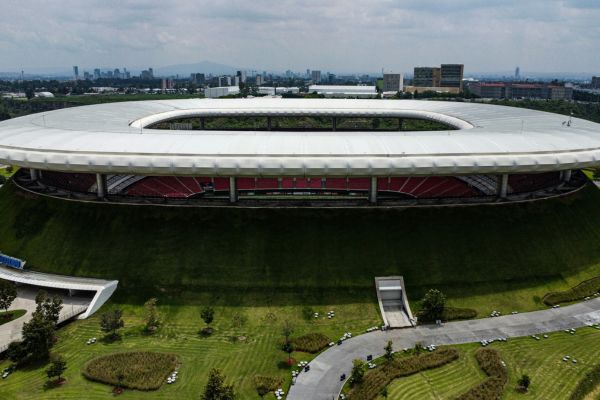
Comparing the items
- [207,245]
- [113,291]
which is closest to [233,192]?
[207,245]

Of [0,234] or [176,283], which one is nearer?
[176,283]

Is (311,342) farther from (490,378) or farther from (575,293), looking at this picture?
(575,293)

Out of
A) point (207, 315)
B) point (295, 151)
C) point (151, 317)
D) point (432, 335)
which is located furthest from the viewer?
point (295, 151)

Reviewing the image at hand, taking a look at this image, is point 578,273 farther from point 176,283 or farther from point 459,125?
point 176,283

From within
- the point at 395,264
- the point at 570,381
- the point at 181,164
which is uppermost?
the point at 181,164

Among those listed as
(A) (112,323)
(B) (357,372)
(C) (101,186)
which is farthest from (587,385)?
(C) (101,186)

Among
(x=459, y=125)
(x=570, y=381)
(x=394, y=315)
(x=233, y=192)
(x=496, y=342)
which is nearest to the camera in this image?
(x=570, y=381)

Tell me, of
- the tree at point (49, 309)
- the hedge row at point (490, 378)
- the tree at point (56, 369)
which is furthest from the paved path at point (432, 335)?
the tree at point (49, 309)
